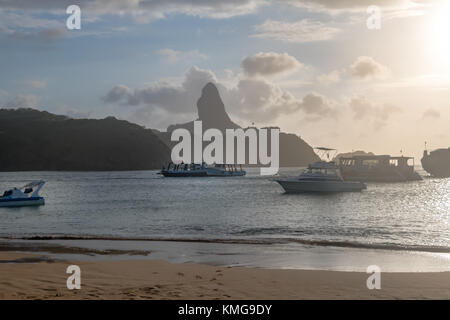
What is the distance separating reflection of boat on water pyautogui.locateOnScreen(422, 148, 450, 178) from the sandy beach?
176578mm

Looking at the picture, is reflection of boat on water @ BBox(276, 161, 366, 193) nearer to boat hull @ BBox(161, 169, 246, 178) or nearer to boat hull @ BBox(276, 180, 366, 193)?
boat hull @ BBox(276, 180, 366, 193)

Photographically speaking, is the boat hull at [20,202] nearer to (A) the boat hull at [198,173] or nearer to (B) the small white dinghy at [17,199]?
(B) the small white dinghy at [17,199]

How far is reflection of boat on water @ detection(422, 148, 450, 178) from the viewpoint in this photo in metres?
177

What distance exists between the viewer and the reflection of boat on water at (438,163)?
177000 mm

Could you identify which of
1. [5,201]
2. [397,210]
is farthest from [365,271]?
[5,201]

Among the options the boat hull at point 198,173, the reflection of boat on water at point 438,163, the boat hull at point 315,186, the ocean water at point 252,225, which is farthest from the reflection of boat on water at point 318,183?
the reflection of boat on water at point 438,163

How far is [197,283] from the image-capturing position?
554 inches

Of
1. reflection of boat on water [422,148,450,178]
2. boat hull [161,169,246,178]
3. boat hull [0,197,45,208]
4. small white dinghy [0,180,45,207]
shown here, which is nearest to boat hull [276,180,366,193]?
small white dinghy [0,180,45,207]

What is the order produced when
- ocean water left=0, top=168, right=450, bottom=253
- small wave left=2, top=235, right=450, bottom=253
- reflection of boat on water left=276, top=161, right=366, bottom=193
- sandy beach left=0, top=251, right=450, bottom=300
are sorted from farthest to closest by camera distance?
reflection of boat on water left=276, top=161, right=366, bottom=193 < ocean water left=0, top=168, right=450, bottom=253 < small wave left=2, top=235, right=450, bottom=253 < sandy beach left=0, top=251, right=450, bottom=300

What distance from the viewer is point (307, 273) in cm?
1606

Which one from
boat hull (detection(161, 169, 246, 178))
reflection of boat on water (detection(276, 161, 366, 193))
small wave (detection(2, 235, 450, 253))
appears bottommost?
boat hull (detection(161, 169, 246, 178))

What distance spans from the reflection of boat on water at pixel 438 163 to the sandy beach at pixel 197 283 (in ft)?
579
